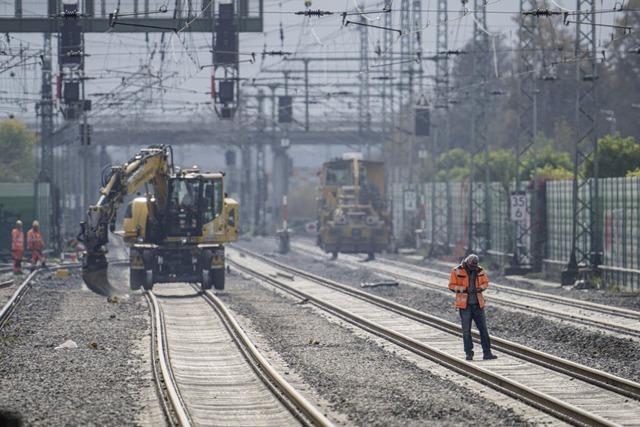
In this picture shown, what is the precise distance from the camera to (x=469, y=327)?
19859 millimetres

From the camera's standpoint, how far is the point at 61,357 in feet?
66.1

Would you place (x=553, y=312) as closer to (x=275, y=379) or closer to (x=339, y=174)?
(x=275, y=379)

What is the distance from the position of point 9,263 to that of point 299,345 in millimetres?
30022

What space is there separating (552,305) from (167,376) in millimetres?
15486

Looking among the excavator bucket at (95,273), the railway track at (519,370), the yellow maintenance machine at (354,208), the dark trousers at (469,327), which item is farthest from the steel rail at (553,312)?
the yellow maintenance machine at (354,208)

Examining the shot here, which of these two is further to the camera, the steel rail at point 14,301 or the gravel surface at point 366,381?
the steel rail at point 14,301

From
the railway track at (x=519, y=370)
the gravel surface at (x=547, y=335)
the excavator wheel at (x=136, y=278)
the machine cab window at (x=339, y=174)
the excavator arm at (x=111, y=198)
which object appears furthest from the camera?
the machine cab window at (x=339, y=174)

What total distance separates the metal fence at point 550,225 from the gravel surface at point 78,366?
1341cm

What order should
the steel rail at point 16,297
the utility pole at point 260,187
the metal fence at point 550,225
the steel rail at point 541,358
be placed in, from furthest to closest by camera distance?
the utility pole at point 260,187, the metal fence at point 550,225, the steel rail at point 16,297, the steel rail at point 541,358

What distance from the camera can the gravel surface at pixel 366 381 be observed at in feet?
47.3

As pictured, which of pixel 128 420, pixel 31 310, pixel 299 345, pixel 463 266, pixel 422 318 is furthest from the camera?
pixel 31 310

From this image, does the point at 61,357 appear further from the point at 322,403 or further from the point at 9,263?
the point at 9,263

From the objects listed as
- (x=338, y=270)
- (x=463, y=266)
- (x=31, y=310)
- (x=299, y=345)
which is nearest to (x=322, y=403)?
(x=463, y=266)

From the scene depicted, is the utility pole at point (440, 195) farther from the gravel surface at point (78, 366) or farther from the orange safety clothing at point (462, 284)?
the orange safety clothing at point (462, 284)
